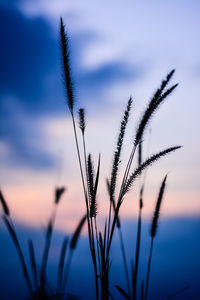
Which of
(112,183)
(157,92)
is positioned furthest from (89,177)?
(157,92)

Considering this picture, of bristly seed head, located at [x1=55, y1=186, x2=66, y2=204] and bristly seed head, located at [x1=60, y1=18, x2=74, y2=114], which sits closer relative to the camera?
bristly seed head, located at [x1=55, y1=186, x2=66, y2=204]

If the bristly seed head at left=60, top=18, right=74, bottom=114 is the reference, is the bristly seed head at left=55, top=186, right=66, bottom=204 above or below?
below

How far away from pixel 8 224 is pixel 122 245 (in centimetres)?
157

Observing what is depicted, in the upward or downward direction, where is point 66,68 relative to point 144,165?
upward

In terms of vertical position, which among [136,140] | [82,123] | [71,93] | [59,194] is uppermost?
[71,93]

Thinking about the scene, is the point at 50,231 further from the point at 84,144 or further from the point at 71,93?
the point at 71,93

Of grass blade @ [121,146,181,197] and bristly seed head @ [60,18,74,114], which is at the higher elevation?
bristly seed head @ [60,18,74,114]

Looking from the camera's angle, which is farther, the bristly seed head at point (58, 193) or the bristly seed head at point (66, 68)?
the bristly seed head at point (66, 68)

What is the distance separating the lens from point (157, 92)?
81.3 inches

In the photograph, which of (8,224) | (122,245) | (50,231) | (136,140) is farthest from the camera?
→ (122,245)

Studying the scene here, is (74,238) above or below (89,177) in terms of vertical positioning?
below

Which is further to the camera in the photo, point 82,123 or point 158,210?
point 158,210

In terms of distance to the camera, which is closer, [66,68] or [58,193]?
[58,193]

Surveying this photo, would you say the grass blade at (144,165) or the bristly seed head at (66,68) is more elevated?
the bristly seed head at (66,68)
